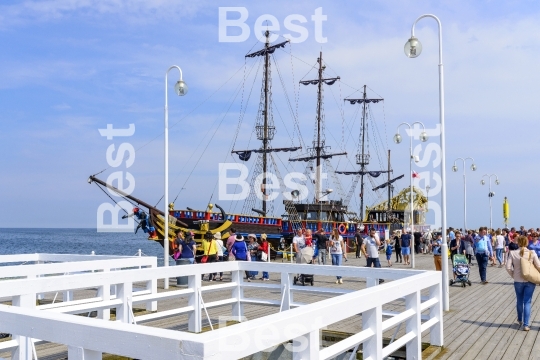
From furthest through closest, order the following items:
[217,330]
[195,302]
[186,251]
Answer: [186,251] → [195,302] → [217,330]

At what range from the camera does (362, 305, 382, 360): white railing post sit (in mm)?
5312

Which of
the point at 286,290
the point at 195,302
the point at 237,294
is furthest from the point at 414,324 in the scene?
the point at 237,294

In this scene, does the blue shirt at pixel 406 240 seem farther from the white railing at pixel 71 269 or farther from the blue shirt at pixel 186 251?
the white railing at pixel 71 269

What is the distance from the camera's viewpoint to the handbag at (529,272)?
358 inches

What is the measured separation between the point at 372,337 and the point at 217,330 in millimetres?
2445

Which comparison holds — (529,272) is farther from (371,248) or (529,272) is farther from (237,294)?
(371,248)

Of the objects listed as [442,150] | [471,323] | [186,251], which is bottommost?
[471,323]

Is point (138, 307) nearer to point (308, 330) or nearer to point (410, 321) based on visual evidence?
point (410, 321)

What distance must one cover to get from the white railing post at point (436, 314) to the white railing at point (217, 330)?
13mm

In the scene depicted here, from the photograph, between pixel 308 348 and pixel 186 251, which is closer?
pixel 308 348

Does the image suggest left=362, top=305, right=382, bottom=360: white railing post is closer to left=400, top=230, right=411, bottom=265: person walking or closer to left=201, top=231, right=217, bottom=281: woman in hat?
left=201, top=231, right=217, bottom=281: woman in hat

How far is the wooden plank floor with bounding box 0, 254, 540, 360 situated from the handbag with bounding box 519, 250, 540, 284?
865 mm

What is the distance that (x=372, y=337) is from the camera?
5305 millimetres

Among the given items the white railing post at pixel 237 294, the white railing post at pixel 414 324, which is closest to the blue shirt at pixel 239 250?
the white railing post at pixel 237 294
